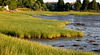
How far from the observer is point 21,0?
13288 cm

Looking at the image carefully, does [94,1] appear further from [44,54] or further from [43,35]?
[44,54]

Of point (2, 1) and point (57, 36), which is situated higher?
point (2, 1)

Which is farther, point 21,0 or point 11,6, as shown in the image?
point 21,0

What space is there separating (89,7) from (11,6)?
214ft

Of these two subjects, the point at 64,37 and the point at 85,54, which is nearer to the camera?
the point at 85,54

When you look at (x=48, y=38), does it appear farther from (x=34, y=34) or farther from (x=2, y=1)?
(x=2, y=1)

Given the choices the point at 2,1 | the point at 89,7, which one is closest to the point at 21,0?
the point at 2,1

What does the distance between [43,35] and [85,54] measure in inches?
391

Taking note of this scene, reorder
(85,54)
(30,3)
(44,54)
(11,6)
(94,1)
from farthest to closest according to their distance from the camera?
(30,3) → (94,1) → (11,6) → (85,54) → (44,54)

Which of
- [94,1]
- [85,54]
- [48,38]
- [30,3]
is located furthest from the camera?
[30,3]

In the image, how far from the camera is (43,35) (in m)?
19.2

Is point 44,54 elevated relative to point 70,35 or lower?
elevated

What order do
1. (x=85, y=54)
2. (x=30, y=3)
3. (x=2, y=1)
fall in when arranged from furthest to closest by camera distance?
(x=30, y=3), (x=2, y=1), (x=85, y=54)

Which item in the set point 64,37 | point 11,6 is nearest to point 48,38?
point 64,37
